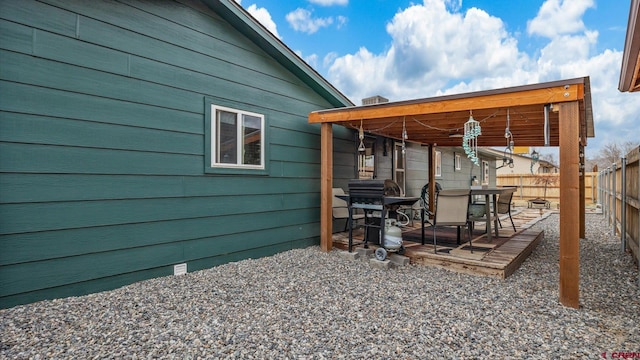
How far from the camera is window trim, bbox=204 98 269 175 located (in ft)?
13.2

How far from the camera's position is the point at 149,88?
3.54 m

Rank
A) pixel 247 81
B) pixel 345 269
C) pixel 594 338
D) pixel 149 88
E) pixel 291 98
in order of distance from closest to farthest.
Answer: pixel 594 338
pixel 149 88
pixel 345 269
pixel 247 81
pixel 291 98

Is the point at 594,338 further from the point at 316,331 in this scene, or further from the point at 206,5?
the point at 206,5

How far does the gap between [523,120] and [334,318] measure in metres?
3.88

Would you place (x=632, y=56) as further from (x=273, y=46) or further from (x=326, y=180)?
(x=273, y=46)

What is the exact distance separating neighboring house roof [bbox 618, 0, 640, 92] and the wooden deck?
2.52 metres

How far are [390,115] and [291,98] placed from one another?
5.53 ft

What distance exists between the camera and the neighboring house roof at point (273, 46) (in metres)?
4.18

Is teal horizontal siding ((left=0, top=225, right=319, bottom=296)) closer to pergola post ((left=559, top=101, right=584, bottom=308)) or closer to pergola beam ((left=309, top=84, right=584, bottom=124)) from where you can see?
pergola beam ((left=309, top=84, right=584, bottom=124))

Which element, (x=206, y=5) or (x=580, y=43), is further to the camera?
(x=580, y=43)

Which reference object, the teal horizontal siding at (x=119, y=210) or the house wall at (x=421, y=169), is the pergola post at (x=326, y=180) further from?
the house wall at (x=421, y=169)

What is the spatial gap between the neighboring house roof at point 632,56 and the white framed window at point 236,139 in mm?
3996

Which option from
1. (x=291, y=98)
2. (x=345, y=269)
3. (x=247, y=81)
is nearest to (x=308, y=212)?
(x=345, y=269)

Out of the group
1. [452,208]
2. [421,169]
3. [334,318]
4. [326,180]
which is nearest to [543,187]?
[421,169]
